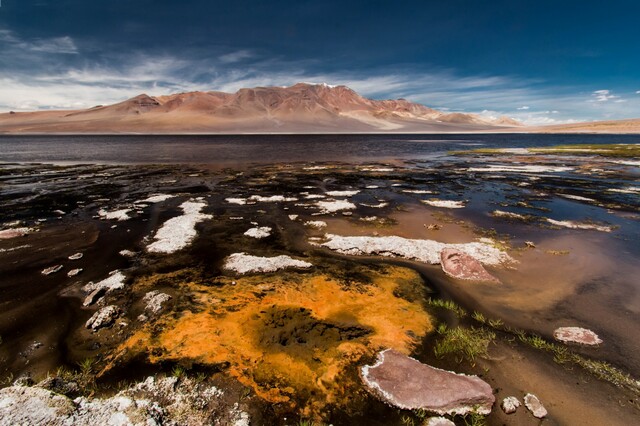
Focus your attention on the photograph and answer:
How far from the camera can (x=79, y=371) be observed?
6535mm

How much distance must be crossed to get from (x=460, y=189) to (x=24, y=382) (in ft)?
94.3

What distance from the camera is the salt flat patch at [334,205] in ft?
64.3

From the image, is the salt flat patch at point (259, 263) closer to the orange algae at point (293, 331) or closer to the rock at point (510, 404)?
the orange algae at point (293, 331)

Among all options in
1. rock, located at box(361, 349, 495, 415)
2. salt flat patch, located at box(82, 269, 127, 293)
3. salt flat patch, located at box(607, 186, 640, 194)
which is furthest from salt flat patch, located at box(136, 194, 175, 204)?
salt flat patch, located at box(607, 186, 640, 194)

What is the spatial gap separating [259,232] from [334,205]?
6783mm

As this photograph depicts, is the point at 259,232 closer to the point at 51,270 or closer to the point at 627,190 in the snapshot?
the point at 51,270

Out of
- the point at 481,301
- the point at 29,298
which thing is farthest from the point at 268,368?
the point at 29,298

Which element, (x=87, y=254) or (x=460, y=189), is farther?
(x=460, y=189)

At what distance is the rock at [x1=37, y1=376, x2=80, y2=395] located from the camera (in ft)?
19.1

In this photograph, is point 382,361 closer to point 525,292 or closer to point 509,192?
point 525,292

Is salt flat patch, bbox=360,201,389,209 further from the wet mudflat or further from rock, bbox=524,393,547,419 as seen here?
rock, bbox=524,393,547,419

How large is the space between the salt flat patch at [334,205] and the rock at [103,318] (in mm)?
12516

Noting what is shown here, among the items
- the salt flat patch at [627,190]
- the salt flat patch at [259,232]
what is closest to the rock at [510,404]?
the salt flat patch at [259,232]

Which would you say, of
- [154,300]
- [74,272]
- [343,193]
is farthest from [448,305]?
[343,193]
